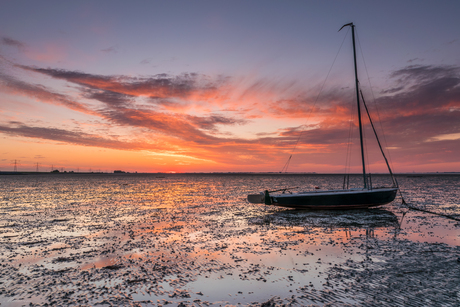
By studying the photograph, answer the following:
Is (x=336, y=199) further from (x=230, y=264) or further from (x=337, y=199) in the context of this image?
(x=230, y=264)

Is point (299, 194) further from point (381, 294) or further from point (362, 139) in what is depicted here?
point (381, 294)

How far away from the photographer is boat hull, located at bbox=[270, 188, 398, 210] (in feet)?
87.7

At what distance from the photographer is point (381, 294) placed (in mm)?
7926

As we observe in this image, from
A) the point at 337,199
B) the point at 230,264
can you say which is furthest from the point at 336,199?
the point at 230,264

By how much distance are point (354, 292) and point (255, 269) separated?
12.0 feet

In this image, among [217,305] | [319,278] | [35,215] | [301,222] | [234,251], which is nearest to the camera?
[217,305]

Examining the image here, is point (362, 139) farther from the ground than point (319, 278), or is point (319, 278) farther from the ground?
point (362, 139)

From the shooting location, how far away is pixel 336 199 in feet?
87.7

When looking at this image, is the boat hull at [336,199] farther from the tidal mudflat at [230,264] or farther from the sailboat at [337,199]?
the tidal mudflat at [230,264]

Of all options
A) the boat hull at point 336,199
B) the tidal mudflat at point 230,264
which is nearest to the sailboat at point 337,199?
the boat hull at point 336,199

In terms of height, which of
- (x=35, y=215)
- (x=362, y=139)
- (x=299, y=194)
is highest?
(x=362, y=139)

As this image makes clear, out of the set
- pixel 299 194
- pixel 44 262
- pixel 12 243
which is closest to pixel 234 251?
pixel 44 262

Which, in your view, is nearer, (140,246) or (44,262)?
(44,262)

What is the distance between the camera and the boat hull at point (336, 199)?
2673cm
